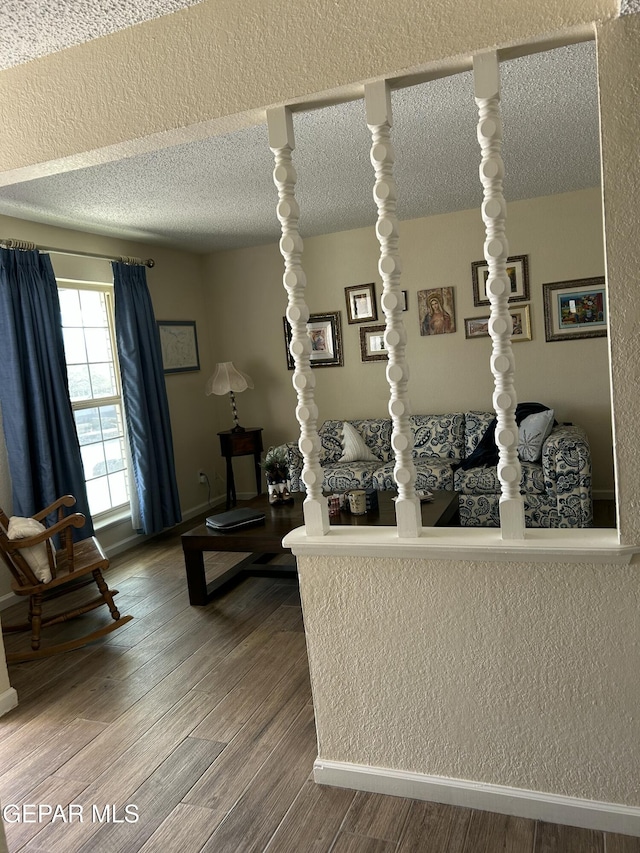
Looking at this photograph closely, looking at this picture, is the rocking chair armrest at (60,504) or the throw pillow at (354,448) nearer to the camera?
the rocking chair armrest at (60,504)

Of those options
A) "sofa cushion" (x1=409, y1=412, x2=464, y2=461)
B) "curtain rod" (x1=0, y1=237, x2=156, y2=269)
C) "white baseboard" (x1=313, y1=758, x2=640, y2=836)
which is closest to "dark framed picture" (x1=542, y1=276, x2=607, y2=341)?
"sofa cushion" (x1=409, y1=412, x2=464, y2=461)

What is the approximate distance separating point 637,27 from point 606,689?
170 centimetres

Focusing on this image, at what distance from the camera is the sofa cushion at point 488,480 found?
4414 mm

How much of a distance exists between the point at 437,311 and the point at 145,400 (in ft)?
8.25

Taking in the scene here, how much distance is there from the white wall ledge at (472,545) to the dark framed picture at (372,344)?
387 centimetres

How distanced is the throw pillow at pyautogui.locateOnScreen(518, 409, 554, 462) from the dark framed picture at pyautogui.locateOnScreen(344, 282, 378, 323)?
5.79ft

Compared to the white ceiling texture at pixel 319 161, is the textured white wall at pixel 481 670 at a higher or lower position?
A: lower

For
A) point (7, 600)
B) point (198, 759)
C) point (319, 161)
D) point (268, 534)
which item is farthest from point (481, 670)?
point (7, 600)

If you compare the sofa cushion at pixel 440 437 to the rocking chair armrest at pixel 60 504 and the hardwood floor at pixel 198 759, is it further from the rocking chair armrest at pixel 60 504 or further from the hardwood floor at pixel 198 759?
the rocking chair armrest at pixel 60 504

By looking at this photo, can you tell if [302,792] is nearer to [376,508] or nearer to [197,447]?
[376,508]

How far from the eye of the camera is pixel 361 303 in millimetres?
5812

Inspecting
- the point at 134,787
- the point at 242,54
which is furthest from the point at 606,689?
the point at 242,54

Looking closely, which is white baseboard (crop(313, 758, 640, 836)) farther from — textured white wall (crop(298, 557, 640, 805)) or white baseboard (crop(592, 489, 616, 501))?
white baseboard (crop(592, 489, 616, 501))

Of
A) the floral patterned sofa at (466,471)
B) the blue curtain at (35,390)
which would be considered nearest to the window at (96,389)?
the blue curtain at (35,390)
